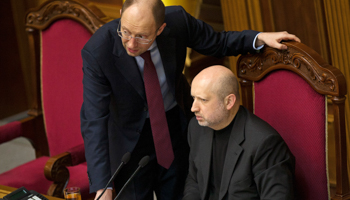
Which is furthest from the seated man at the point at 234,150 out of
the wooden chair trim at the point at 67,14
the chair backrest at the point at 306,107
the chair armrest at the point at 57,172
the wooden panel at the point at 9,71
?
the wooden panel at the point at 9,71

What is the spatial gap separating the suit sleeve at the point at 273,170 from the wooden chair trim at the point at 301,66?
27cm

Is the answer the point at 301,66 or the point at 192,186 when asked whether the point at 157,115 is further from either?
the point at 301,66

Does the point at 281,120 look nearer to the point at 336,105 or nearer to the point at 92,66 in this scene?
the point at 336,105

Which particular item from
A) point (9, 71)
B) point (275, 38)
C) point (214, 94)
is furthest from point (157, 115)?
point (9, 71)

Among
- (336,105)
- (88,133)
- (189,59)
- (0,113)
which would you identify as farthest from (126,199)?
(0,113)

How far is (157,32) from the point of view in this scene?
1.84 metres

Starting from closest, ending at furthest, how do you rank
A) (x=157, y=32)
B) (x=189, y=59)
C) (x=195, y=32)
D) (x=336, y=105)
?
(x=336, y=105) → (x=157, y=32) → (x=195, y=32) → (x=189, y=59)

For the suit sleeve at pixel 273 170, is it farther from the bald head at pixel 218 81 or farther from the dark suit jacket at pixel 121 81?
the dark suit jacket at pixel 121 81

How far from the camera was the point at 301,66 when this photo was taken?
1783 mm

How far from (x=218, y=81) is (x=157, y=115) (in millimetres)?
433

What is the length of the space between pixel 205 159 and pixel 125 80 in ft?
1.60

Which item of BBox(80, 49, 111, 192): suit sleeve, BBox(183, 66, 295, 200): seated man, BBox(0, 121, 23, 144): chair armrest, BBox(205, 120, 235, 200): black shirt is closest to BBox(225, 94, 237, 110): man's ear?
BBox(183, 66, 295, 200): seated man

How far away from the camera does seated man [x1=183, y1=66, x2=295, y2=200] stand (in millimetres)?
1656

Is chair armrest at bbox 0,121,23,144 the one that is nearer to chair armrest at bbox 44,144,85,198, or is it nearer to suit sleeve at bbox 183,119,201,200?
chair armrest at bbox 44,144,85,198
